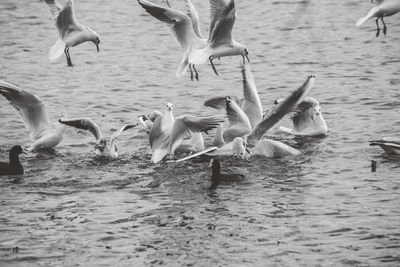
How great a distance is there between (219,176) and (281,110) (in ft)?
5.03

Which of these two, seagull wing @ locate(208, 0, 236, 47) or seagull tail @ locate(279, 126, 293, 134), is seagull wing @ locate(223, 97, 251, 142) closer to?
seagull wing @ locate(208, 0, 236, 47)

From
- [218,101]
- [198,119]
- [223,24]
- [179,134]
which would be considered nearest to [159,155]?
[179,134]

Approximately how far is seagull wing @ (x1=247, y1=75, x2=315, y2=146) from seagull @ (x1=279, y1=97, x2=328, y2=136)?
5.37 feet

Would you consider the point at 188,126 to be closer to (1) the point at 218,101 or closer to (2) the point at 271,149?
(2) the point at 271,149

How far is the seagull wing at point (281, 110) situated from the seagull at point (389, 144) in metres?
1.41

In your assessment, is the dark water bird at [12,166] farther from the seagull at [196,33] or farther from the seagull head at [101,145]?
the seagull at [196,33]

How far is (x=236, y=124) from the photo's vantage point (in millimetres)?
13805

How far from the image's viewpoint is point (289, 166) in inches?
520

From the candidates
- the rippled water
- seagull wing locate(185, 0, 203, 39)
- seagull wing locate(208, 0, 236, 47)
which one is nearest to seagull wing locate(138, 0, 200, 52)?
seagull wing locate(185, 0, 203, 39)

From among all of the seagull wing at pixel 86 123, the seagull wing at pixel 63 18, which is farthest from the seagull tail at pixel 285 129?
the seagull wing at pixel 63 18

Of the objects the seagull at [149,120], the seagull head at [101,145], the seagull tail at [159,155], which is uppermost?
the seagull tail at [159,155]

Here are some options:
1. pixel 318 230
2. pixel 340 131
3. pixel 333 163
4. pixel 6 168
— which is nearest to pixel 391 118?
pixel 340 131

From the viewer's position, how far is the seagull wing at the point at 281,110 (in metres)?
12.6

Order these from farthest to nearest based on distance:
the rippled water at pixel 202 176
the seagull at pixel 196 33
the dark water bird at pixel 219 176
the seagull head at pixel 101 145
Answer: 1. the seagull at pixel 196 33
2. the seagull head at pixel 101 145
3. the dark water bird at pixel 219 176
4. the rippled water at pixel 202 176
